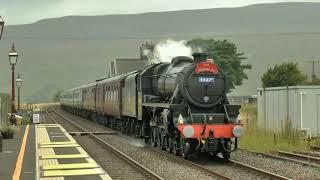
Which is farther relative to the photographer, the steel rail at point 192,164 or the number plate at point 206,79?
the number plate at point 206,79

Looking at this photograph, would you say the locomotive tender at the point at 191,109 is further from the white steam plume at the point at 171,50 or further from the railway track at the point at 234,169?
the white steam plume at the point at 171,50

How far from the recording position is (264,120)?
27.7 m

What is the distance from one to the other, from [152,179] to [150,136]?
961 centimetres

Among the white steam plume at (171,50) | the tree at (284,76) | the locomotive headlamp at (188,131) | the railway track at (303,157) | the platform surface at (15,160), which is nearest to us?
the platform surface at (15,160)

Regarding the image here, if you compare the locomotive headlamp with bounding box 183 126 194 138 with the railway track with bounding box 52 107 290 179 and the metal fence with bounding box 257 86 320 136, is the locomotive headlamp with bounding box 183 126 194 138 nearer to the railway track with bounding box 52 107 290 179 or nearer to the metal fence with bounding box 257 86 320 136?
the railway track with bounding box 52 107 290 179

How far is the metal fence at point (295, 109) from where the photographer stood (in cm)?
2370

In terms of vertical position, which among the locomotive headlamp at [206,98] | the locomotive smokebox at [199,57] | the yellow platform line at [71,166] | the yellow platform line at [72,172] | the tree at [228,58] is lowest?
the yellow platform line at [72,172]

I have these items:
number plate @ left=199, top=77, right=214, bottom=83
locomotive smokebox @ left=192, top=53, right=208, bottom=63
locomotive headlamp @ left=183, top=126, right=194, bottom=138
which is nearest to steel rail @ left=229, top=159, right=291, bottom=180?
locomotive headlamp @ left=183, top=126, right=194, bottom=138

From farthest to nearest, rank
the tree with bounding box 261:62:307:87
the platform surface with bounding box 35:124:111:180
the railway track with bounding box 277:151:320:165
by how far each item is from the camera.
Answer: the tree with bounding box 261:62:307:87 < the railway track with bounding box 277:151:320:165 < the platform surface with bounding box 35:124:111:180

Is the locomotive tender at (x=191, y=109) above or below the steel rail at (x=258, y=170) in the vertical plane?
above

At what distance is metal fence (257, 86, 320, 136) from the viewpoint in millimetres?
23703

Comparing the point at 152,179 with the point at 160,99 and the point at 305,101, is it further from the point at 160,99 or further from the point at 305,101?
the point at 305,101

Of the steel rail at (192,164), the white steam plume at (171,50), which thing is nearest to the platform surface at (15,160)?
the steel rail at (192,164)

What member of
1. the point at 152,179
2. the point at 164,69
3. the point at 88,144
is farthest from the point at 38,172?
the point at 88,144
